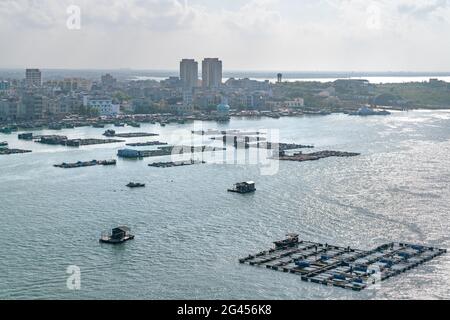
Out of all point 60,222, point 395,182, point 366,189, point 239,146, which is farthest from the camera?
point 239,146

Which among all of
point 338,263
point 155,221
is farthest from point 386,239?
point 155,221

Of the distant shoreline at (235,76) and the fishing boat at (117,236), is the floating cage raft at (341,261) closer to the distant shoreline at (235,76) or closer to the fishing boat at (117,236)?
the fishing boat at (117,236)

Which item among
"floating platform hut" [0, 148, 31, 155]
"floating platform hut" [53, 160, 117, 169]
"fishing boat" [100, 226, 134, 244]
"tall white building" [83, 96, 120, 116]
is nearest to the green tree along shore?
"tall white building" [83, 96, 120, 116]

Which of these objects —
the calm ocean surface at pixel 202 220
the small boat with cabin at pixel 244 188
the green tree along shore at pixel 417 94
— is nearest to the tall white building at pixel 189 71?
the green tree along shore at pixel 417 94

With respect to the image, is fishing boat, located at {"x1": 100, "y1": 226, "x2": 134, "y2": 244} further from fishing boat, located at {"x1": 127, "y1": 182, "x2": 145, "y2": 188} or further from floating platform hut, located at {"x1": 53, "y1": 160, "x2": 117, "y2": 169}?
floating platform hut, located at {"x1": 53, "y1": 160, "x2": 117, "y2": 169}

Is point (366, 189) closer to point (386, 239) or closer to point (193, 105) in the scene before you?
point (386, 239)

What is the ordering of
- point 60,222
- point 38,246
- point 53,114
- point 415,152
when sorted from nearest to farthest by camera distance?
point 38,246
point 60,222
point 415,152
point 53,114

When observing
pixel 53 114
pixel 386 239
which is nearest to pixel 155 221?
pixel 386 239

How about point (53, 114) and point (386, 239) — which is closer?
point (386, 239)
